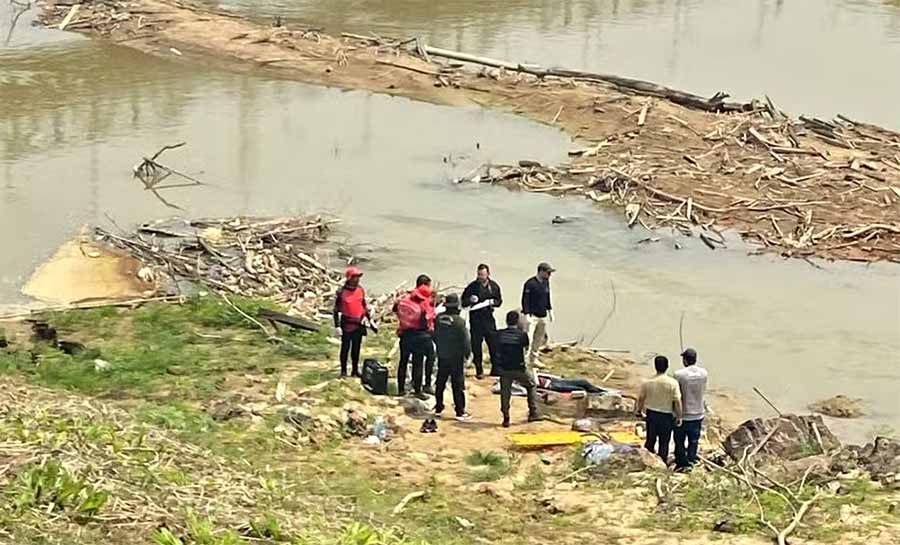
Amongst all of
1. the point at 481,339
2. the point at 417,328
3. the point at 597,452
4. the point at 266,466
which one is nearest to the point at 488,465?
the point at 597,452

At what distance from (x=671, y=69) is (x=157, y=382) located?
75.4 feet

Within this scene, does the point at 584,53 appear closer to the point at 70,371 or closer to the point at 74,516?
the point at 70,371

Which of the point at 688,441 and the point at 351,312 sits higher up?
the point at 351,312

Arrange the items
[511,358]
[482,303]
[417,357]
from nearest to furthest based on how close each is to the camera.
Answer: [511,358] < [417,357] < [482,303]

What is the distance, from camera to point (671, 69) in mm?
35656

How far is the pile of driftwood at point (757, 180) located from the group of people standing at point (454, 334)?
7.50 meters

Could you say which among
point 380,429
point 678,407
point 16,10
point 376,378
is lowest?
point 380,429

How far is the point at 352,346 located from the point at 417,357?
881 mm

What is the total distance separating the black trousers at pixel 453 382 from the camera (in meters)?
14.5

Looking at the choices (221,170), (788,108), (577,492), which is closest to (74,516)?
(577,492)

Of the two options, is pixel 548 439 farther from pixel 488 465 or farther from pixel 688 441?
pixel 688 441

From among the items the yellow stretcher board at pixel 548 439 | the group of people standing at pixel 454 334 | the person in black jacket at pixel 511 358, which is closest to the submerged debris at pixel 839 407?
the group of people standing at pixel 454 334

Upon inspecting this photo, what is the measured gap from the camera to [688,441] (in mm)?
13180

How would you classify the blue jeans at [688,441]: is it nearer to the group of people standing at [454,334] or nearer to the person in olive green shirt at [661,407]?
the person in olive green shirt at [661,407]
